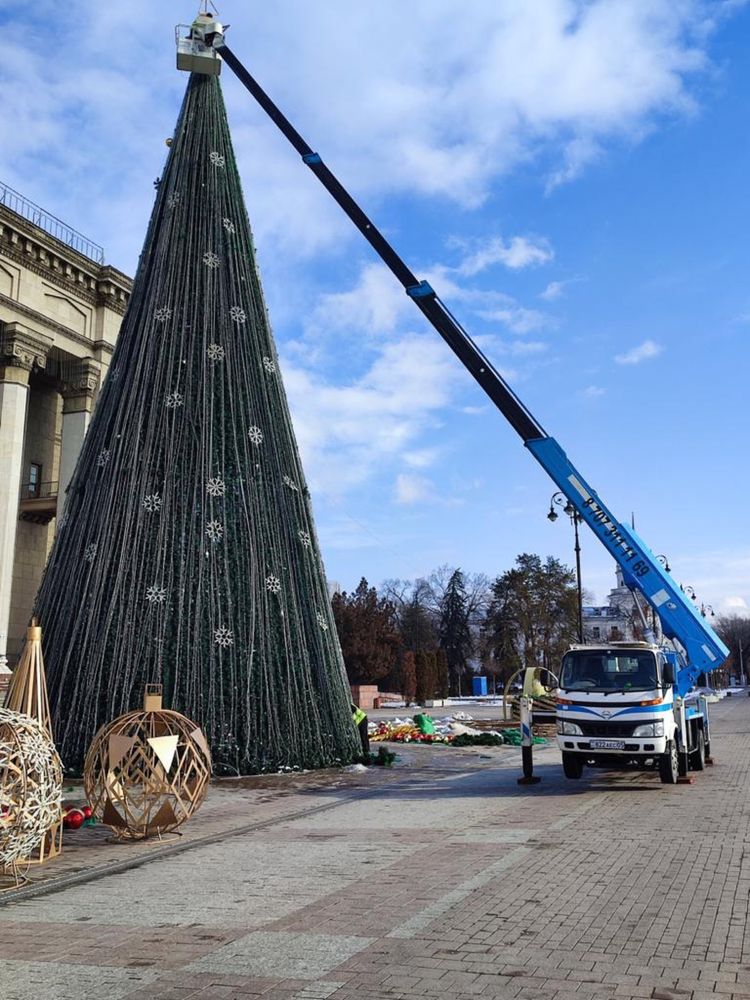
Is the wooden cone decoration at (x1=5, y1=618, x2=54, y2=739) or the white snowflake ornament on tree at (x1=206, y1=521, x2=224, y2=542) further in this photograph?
the white snowflake ornament on tree at (x1=206, y1=521, x2=224, y2=542)

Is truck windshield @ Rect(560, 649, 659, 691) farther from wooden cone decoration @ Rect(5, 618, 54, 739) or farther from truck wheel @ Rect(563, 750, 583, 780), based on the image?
wooden cone decoration @ Rect(5, 618, 54, 739)

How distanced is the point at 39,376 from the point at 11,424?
5.07 m

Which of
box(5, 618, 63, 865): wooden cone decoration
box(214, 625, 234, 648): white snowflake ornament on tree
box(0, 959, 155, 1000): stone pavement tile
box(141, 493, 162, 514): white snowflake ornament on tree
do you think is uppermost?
box(141, 493, 162, 514): white snowflake ornament on tree

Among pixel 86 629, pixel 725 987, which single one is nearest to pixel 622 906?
pixel 725 987

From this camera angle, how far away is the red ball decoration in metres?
8.75

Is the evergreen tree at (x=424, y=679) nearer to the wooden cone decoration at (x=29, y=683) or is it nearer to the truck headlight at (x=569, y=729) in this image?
the truck headlight at (x=569, y=729)

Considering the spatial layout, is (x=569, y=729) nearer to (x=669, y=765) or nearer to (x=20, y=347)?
(x=669, y=765)

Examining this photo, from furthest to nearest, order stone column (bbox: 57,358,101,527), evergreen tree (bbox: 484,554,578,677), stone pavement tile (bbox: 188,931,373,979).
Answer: evergreen tree (bbox: 484,554,578,677) < stone column (bbox: 57,358,101,527) < stone pavement tile (bbox: 188,931,373,979)

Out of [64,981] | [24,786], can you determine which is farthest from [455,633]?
[64,981]

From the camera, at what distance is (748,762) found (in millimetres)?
15867

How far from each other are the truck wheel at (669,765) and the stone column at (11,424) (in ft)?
65.4

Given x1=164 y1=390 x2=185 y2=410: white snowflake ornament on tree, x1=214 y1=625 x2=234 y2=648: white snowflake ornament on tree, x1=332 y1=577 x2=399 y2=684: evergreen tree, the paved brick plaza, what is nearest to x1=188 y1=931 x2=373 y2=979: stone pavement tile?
the paved brick plaza

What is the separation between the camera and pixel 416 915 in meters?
5.55

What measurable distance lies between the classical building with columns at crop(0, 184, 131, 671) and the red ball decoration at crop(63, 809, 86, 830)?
1810 centimetres
